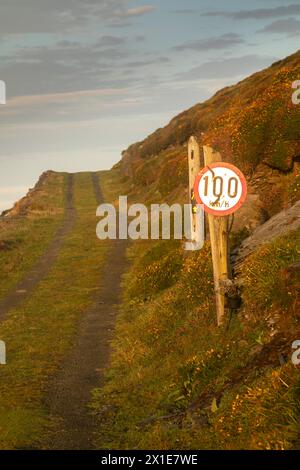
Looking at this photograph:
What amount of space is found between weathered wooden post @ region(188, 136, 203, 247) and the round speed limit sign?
5.80 meters

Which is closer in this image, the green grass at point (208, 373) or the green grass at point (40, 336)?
the green grass at point (208, 373)

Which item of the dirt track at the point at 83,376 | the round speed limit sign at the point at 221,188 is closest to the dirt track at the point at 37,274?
the dirt track at the point at 83,376

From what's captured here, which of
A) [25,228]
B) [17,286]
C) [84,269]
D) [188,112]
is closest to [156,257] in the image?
[84,269]

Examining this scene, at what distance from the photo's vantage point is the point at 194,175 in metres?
18.2

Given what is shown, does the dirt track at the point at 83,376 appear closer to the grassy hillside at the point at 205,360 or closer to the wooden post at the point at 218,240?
the grassy hillside at the point at 205,360

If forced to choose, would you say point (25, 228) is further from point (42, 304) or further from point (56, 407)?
point (56, 407)

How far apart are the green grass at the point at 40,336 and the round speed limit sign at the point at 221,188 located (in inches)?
195

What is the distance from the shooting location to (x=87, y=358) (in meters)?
13.6

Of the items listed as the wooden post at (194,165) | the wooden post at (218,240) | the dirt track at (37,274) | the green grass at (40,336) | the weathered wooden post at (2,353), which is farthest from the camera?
the dirt track at (37,274)

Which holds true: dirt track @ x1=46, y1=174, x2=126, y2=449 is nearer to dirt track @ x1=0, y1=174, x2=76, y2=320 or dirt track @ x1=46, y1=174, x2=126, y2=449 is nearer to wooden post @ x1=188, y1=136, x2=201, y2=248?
dirt track @ x1=0, y1=174, x2=76, y2=320

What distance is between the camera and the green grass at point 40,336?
32.4 feet

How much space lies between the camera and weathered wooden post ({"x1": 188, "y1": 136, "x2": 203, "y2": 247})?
1795 centimetres

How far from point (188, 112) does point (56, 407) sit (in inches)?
2188

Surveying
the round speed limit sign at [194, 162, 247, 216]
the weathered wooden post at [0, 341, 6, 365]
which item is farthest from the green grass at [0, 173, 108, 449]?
the round speed limit sign at [194, 162, 247, 216]
